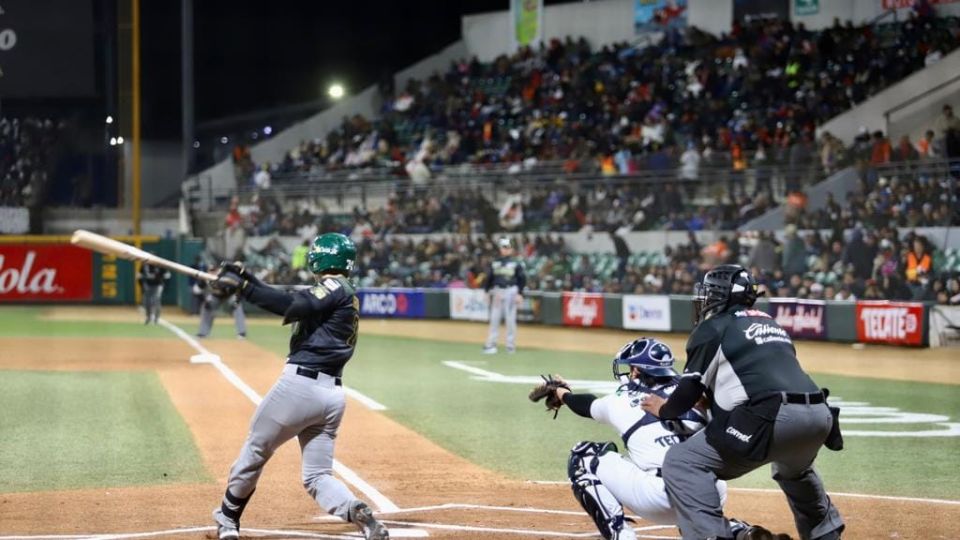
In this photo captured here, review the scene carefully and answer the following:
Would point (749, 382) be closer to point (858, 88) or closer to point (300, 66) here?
point (858, 88)

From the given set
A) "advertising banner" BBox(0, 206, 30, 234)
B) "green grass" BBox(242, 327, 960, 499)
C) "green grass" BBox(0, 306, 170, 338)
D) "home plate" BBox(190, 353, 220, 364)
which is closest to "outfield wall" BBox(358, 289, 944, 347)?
"green grass" BBox(242, 327, 960, 499)

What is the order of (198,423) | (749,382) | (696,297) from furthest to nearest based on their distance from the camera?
(198,423) → (696,297) → (749,382)

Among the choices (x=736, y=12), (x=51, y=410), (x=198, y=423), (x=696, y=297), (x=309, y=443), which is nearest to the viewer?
(x=696, y=297)

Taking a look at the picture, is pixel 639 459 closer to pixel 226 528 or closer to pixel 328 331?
pixel 328 331

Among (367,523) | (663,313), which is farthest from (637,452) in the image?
(663,313)

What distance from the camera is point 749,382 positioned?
6.05 m

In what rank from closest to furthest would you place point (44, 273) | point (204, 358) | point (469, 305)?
point (204, 358)
point (469, 305)
point (44, 273)

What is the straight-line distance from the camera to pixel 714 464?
20.2 ft

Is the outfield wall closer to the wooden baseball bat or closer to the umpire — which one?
the wooden baseball bat

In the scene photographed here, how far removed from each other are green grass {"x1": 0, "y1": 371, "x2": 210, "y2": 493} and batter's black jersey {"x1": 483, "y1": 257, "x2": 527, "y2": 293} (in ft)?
21.4

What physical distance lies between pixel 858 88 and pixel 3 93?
22.2 meters

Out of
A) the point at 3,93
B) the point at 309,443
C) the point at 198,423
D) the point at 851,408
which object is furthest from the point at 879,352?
the point at 309,443

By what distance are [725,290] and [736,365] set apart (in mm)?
424

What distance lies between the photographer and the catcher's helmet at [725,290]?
6.30 meters
